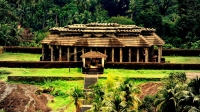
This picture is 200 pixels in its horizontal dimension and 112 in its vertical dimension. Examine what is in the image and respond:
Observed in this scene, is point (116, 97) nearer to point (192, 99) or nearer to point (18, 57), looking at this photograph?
point (192, 99)

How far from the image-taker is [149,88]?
46.2 metres

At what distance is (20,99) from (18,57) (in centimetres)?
2293

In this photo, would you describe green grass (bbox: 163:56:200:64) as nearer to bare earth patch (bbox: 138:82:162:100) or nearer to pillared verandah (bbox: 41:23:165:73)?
pillared verandah (bbox: 41:23:165:73)

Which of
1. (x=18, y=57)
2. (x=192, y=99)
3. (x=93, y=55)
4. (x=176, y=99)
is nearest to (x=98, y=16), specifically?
(x=18, y=57)

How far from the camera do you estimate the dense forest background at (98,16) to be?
261 feet

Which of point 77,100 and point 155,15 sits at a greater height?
point 155,15

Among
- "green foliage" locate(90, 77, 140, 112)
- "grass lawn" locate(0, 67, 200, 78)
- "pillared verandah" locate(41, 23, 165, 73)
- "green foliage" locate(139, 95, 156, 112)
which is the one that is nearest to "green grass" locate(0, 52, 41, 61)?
"pillared verandah" locate(41, 23, 165, 73)

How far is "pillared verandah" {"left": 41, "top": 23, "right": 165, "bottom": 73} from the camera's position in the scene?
57469mm

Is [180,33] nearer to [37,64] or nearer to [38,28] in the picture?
[38,28]

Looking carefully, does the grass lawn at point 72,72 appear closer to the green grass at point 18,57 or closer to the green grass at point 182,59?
the green grass at point 18,57

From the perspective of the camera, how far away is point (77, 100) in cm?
3912

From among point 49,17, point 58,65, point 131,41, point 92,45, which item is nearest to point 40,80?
point 58,65

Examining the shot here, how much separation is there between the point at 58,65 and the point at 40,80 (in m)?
5.69

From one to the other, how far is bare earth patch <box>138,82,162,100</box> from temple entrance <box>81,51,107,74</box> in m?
6.85
